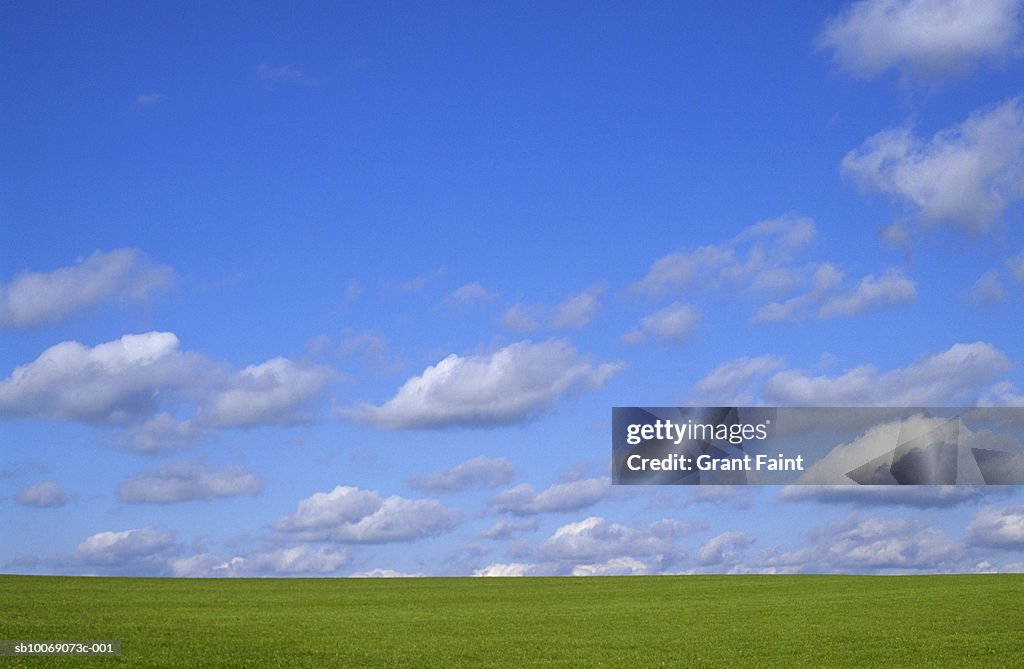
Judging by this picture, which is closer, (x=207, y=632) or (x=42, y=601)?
(x=207, y=632)

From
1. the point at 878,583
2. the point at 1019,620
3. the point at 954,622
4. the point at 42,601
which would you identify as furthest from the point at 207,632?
the point at 878,583

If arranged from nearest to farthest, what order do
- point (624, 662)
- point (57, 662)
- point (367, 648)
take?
point (57, 662), point (624, 662), point (367, 648)

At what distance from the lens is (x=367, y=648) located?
3198 centimetres

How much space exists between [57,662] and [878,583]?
4496 centimetres

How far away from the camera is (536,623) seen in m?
39.4

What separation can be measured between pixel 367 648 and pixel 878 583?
36102 mm

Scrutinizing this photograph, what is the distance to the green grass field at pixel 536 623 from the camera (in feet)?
99.5

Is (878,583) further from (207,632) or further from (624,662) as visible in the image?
(207,632)

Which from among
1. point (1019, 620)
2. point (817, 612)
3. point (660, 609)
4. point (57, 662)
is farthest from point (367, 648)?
point (1019, 620)

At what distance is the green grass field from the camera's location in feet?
99.5

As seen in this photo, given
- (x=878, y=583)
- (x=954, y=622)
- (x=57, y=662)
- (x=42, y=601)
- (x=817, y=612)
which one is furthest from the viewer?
(x=878, y=583)

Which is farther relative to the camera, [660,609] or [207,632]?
[660,609]

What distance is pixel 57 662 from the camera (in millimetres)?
26906

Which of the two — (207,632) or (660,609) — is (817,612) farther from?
(207,632)
